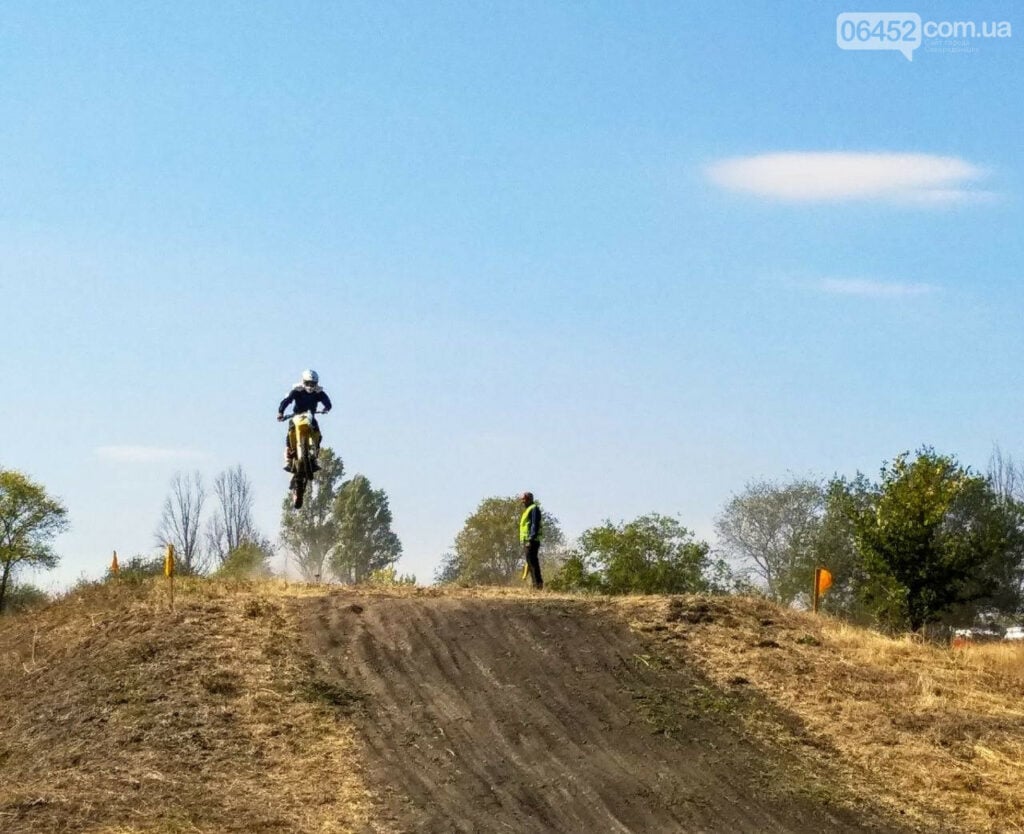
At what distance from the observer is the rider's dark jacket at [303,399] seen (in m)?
23.6

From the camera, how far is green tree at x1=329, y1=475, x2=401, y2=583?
188 feet

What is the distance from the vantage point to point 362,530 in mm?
58812

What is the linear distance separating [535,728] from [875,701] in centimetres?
580

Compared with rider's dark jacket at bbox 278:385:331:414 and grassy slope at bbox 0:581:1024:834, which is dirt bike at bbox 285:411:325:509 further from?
grassy slope at bbox 0:581:1024:834

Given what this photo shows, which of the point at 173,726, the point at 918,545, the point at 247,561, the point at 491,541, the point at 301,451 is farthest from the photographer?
the point at 491,541

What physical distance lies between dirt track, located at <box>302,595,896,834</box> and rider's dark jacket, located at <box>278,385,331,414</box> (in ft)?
11.3

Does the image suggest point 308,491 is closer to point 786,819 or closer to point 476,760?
point 476,760

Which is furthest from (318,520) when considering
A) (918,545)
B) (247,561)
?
(918,545)

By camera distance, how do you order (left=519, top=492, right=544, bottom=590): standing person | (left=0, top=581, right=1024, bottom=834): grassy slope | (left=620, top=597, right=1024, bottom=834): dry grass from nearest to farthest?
Answer: 1. (left=0, top=581, right=1024, bottom=834): grassy slope
2. (left=620, top=597, right=1024, bottom=834): dry grass
3. (left=519, top=492, right=544, bottom=590): standing person

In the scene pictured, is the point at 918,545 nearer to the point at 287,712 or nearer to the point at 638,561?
the point at 638,561

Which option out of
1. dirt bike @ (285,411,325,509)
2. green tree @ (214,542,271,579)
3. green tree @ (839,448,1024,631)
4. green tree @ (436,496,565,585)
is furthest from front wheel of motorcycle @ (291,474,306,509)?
green tree @ (436,496,565,585)

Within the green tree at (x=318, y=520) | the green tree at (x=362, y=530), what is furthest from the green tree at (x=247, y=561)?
the green tree at (x=362, y=530)

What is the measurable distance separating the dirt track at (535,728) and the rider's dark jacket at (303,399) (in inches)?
135

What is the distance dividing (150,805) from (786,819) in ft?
24.9
